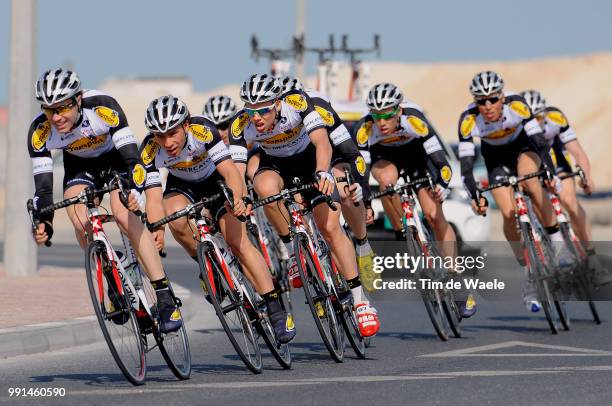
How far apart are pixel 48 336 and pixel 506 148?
4.39 meters

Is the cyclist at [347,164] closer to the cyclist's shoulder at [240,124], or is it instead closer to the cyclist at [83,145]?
the cyclist's shoulder at [240,124]

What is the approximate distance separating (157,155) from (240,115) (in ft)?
3.19

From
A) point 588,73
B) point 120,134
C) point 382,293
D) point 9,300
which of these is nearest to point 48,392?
point 120,134

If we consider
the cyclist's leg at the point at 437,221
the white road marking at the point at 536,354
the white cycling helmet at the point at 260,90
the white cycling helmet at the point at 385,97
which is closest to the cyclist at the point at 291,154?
the white cycling helmet at the point at 260,90

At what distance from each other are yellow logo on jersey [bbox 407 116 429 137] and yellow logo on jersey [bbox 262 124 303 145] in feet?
6.08

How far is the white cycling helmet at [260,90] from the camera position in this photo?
→ 10422 millimetres

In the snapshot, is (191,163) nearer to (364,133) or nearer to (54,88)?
(54,88)

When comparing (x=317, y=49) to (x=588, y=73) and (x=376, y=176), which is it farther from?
(x=588, y=73)

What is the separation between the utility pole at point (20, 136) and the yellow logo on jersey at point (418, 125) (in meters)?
6.67

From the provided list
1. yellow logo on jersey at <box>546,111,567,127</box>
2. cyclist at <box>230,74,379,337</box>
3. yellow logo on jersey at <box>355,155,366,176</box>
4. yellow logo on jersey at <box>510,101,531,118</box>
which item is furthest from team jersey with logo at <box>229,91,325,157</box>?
yellow logo on jersey at <box>546,111,567,127</box>

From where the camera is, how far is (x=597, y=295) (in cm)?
1398

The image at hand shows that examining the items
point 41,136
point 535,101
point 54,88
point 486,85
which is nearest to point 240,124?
point 41,136

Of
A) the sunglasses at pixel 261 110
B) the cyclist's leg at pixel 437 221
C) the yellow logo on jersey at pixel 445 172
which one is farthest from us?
the cyclist's leg at pixel 437 221

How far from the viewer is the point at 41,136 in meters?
9.83
